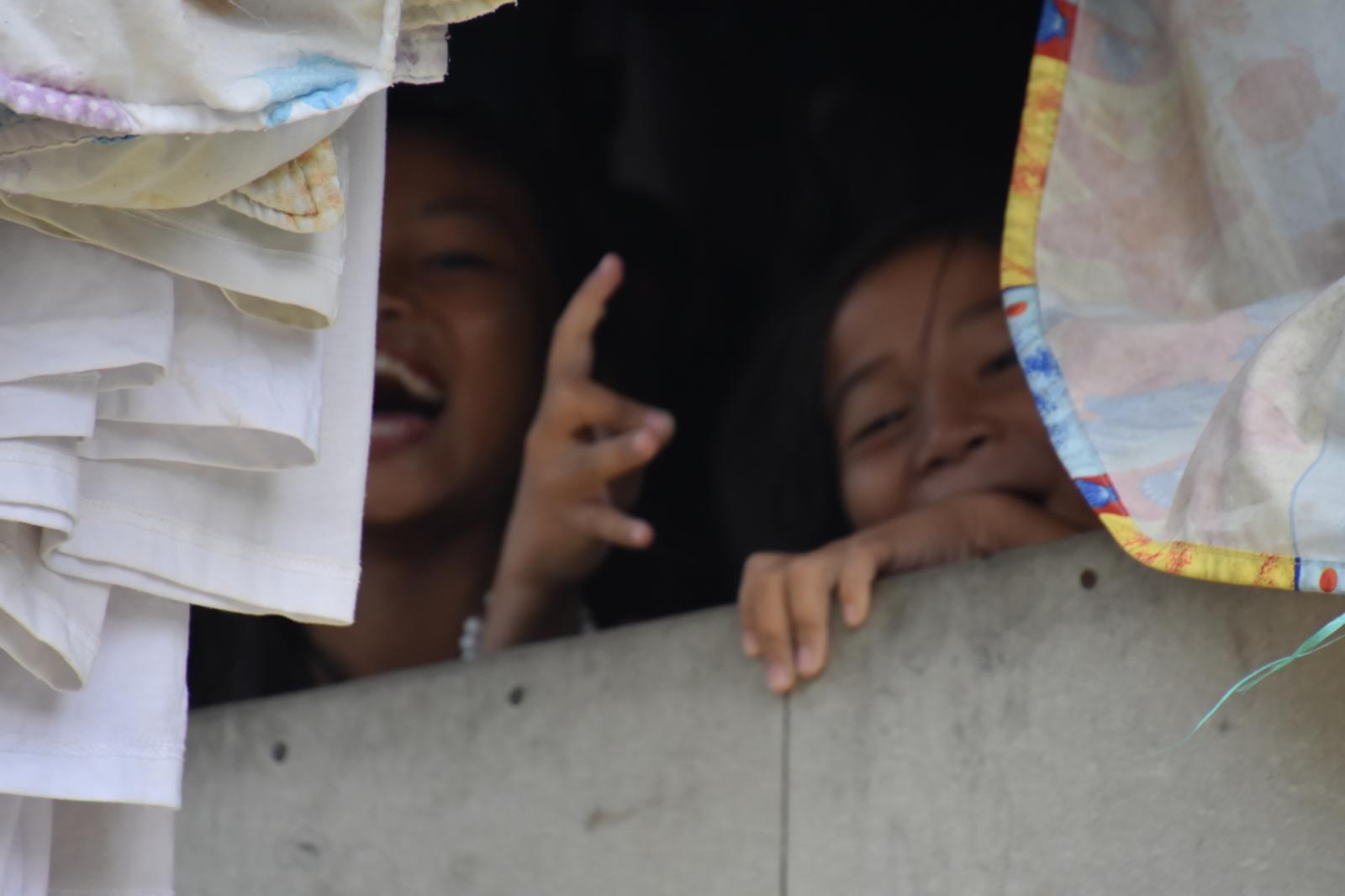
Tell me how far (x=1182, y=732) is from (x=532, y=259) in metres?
1.15

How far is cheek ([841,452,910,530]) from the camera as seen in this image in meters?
1.61

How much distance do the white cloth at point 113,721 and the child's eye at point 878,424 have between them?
0.91m

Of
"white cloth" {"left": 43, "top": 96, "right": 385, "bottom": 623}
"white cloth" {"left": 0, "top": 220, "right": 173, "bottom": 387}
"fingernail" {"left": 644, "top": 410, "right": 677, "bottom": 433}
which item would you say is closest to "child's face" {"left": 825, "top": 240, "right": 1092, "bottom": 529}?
"fingernail" {"left": 644, "top": 410, "right": 677, "bottom": 433}

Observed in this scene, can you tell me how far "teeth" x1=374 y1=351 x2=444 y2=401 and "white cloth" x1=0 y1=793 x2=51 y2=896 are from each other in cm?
97

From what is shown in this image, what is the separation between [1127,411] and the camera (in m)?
1.04

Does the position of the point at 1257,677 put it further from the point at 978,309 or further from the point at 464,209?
the point at 464,209

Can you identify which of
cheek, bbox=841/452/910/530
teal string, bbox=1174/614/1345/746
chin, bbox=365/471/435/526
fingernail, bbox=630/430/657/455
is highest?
fingernail, bbox=630/430/657/455

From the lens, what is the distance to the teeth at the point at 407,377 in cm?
182

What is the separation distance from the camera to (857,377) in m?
1.70

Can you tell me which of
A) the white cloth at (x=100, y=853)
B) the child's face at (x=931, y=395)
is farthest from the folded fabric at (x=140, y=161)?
the child's face at (x=931, y=395)

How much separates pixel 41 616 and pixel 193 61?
276mm

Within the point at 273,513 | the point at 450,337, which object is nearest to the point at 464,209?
the point at 450,337

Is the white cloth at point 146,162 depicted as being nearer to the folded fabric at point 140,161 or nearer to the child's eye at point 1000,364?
the folded fabric at point 140,161

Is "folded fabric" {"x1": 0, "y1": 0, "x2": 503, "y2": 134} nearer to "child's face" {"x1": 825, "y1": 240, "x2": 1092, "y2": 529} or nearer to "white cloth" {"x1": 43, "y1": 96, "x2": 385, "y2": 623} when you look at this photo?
"white cloth" {"x1": 43, "y1": 96, "x2": 385, "y2": 623}
